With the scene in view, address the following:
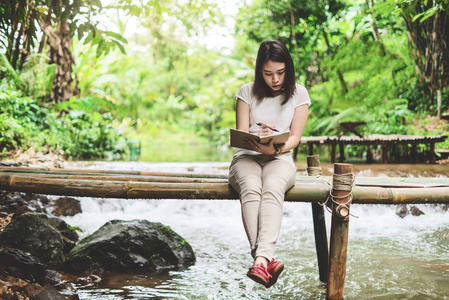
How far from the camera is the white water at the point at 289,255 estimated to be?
342cm

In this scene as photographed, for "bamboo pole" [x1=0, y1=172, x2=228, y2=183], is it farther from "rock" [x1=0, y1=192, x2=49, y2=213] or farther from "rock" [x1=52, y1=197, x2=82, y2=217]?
"rock" [x1=52, y1=197, x2=82, y2=217]

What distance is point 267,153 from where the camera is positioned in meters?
2.70

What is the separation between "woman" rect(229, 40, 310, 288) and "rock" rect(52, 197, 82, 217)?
3918 millimetres

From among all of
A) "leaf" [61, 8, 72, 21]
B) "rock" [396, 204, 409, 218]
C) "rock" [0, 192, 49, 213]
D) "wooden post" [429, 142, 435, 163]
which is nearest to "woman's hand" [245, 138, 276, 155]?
"leaf" [61, 8, 72, 21]

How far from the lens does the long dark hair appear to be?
278 centimetres

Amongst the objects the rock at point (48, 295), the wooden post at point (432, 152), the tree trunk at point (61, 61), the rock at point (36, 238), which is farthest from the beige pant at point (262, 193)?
the tree trunk at point (61, 61)

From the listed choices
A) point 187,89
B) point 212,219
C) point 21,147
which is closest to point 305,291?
point 212,219

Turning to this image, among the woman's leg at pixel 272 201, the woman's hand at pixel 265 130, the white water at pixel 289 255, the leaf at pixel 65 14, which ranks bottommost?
the white water at pixel 289 255

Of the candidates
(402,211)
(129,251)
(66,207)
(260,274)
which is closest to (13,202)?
(66,207)

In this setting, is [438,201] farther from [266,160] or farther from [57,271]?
[57,271]

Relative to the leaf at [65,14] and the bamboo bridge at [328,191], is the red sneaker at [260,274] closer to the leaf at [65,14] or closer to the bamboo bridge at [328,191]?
the bamboo bridge at [328,191]

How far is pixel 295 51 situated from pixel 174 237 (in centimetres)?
965

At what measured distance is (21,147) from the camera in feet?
24.8

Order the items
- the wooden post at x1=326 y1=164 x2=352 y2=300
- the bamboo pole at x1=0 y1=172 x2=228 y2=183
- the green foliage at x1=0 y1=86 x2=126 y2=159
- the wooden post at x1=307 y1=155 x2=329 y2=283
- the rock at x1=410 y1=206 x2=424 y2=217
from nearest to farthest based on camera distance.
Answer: the wooden post at x1=326 y1=164 x2=352 y2=300, the bamboo pole at x1=0 y1=172 x2=228 y2=183, the wooden post at x1=307 y1=155 x2=329 y2=283, the rock at x1=410 y1=206 x2=424 y2=217, the green foliage at x1=0 y1=86 x2=126 y2=159
